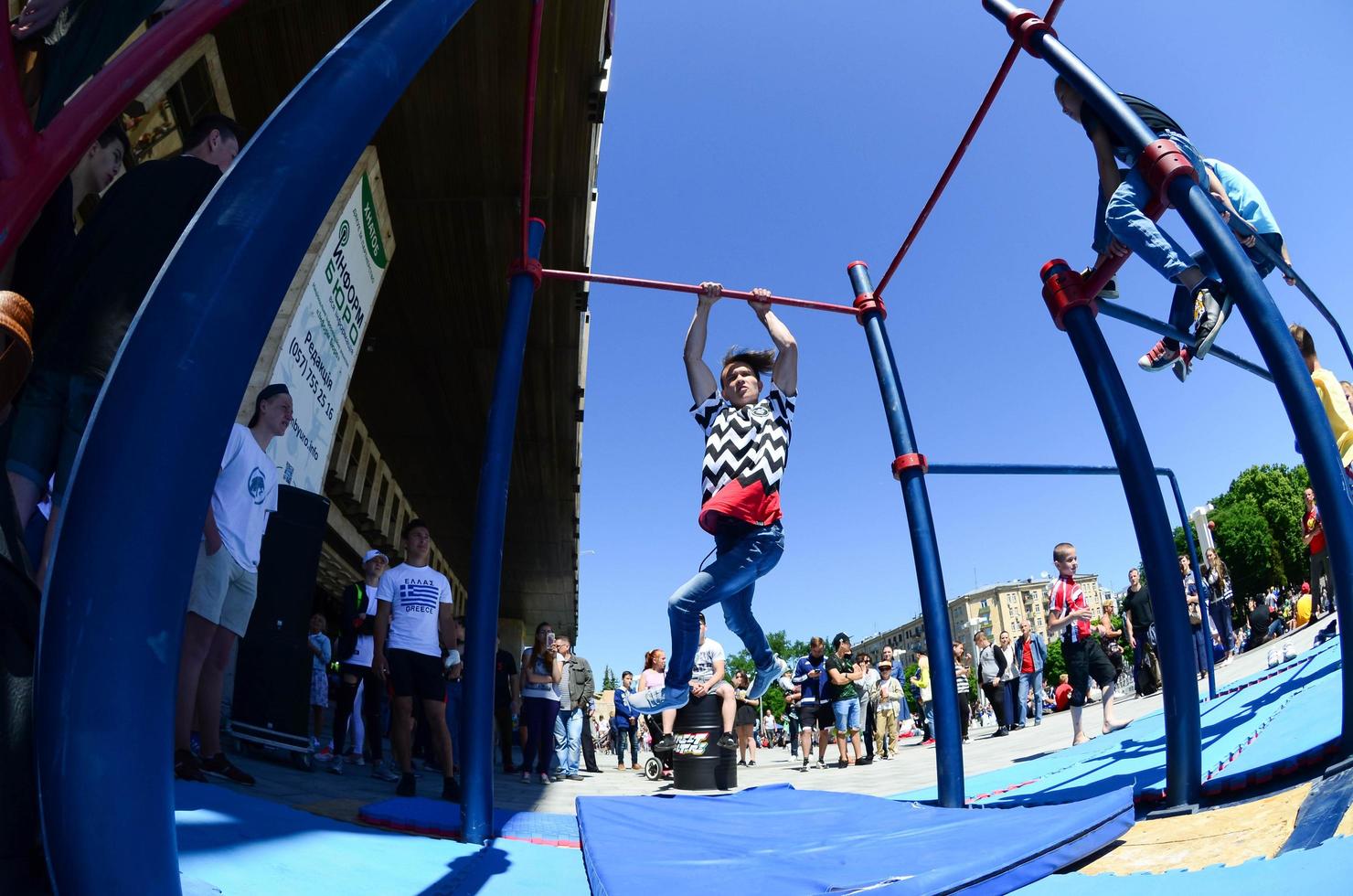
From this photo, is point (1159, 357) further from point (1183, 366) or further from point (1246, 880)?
point (1246, 880)

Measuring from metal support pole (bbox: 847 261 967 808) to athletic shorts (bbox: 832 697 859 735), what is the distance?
18.3ft

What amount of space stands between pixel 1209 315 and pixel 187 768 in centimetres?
494

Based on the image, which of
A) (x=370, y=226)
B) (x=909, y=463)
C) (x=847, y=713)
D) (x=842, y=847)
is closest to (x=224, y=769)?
(x=842, y=847)

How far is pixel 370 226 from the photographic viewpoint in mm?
8195

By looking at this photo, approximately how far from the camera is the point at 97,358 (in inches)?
91.1

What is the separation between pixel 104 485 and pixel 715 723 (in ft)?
21.8

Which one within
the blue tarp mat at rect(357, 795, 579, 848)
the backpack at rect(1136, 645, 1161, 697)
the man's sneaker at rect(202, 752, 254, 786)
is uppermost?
the man's sneaker at rect(202, 752, 254, 786)

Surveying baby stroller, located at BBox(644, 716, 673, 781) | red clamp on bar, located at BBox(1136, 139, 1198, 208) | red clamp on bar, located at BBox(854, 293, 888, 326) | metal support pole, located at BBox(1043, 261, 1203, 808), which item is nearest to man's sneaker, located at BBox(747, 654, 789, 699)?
metal support pole, located at BBox(1043, 261, 1203, 808)

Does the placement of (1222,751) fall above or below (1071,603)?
below

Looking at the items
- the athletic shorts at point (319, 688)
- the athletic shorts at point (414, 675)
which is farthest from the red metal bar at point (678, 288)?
the athletic shorts at point (319, 688)

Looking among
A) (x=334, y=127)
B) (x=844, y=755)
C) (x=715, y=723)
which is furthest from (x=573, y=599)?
(x=334, y=127)

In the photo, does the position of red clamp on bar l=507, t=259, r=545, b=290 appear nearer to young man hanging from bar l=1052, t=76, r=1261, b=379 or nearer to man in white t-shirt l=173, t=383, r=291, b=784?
man in white t-shirt l=173, t=383, r=291, b=784

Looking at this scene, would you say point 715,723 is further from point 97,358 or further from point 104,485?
point 104,485

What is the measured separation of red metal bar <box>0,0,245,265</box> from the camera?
5.17ft
